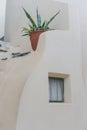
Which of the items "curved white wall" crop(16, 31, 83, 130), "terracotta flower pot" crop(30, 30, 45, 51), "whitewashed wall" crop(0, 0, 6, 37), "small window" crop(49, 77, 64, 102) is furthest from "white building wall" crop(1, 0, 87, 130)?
"whitewashed wall" crop(0, 0, 6, 37)

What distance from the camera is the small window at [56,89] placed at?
4.43 m

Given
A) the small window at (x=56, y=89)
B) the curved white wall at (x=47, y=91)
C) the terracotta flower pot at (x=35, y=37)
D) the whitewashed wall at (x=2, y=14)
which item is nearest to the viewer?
the curved white wall at (x=47, y=91)

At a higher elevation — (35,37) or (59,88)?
(35,37)

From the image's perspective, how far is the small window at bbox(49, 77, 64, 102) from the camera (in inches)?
175

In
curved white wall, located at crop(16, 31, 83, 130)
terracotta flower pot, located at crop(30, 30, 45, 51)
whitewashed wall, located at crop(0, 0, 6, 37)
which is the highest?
whitewashed wall, located at crop(0, 0, 6, 37)

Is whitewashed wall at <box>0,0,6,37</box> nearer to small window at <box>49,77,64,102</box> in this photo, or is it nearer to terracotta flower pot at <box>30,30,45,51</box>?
terracotta flower pot at <box>30,30,45,51</box>

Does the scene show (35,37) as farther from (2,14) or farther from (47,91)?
(2,14)

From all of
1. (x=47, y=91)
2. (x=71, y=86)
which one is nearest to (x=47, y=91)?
(x=47, y=91)

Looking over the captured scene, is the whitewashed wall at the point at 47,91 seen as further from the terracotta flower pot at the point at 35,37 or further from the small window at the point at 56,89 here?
the terracotta flower pot at the point at 35,37

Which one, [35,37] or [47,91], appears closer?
[47,91]

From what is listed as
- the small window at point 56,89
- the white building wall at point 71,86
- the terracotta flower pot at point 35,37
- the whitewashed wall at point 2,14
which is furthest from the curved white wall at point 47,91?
the whitewashed wall at point 2,14

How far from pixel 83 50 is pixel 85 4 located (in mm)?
1228

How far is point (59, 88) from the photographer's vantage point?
15.1 ft

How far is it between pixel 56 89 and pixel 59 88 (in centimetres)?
10
